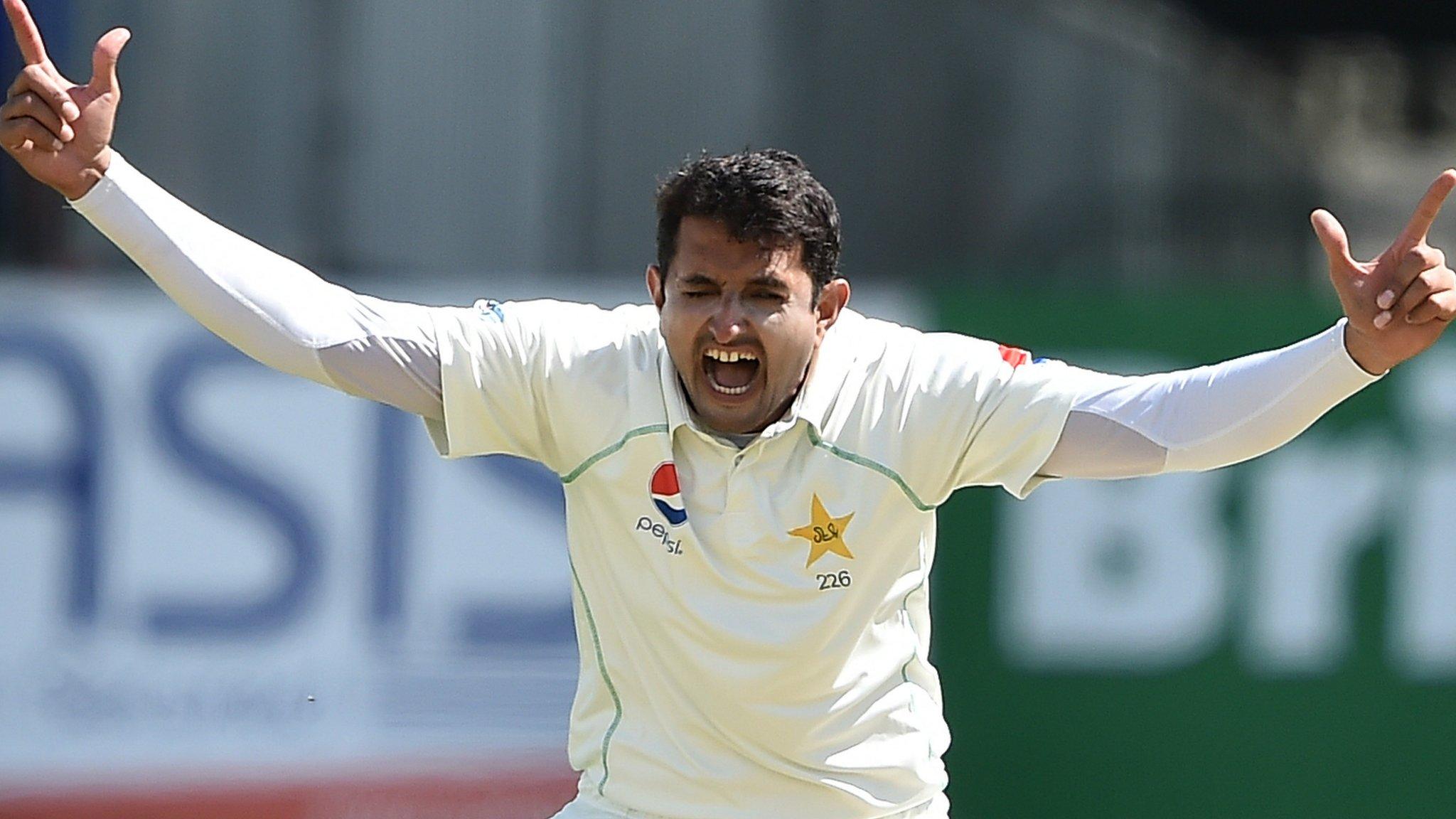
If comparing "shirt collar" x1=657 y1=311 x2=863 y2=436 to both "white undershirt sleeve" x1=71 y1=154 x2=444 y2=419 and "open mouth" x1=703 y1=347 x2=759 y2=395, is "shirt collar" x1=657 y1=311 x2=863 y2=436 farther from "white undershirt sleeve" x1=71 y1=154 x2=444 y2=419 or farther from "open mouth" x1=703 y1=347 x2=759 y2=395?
"white undershirt sleeve" x1=71 y1=154 x2=444 y2=419

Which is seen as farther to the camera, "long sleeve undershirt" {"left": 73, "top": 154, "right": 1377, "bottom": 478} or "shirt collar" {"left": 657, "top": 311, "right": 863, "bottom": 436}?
"shirt collar" {"left": 657, "top": 311, "right": 863, "bottom": 436}

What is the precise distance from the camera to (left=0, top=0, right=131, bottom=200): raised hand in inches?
132

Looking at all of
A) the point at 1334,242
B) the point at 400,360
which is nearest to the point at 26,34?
the point at 400,360

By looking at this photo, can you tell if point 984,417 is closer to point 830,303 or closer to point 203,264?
point 830,303

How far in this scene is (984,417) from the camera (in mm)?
3584

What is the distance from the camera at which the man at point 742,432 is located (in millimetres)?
3492

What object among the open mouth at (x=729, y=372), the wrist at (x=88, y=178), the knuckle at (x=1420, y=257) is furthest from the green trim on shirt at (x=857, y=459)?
the wrist at (x=88, y=178)

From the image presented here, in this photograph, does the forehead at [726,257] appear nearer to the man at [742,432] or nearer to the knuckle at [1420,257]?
the man at [742,432]

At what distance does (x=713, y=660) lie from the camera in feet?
11.6

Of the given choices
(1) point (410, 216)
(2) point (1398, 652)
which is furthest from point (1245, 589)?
(1) point (410, 216)

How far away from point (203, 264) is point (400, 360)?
36 cm

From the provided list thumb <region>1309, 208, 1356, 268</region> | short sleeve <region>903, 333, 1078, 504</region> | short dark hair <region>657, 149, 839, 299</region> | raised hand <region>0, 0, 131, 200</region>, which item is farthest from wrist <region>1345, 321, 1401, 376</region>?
raised hand <region>0, 0, 131, 200</region>

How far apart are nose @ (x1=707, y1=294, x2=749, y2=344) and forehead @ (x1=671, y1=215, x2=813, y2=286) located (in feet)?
0.14

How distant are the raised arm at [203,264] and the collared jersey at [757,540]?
111mm
